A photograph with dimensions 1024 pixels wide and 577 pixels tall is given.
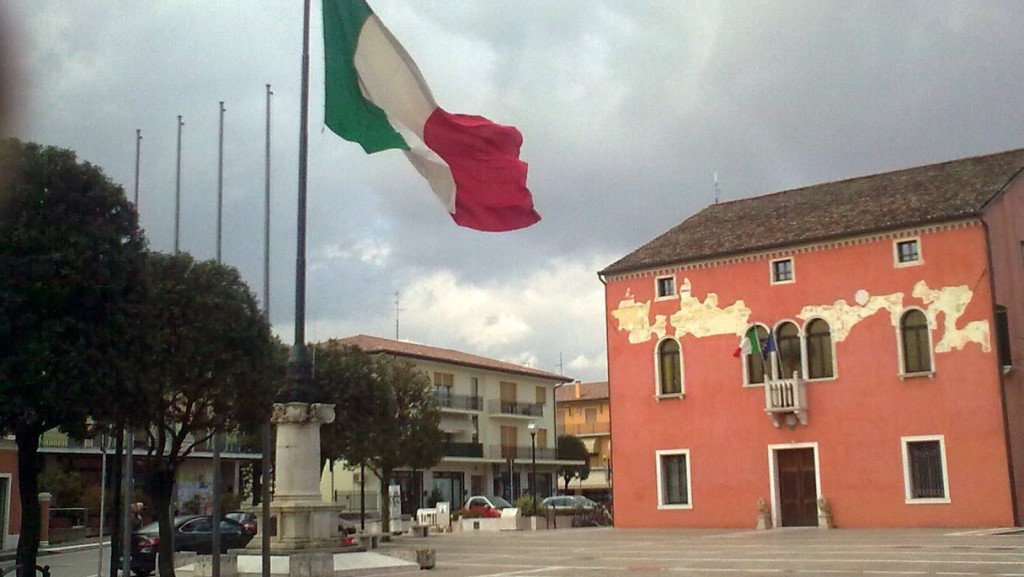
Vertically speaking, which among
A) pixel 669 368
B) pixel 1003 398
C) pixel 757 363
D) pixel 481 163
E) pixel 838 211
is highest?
pixel 838 211

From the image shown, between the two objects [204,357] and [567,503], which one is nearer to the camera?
[204,357]

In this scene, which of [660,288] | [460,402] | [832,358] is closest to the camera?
[832,358]

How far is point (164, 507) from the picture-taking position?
19953 mm

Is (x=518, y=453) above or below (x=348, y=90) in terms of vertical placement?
below

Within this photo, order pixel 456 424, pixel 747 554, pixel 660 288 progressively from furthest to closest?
pixel 456 424
pixel 660 288
pixel 747 554

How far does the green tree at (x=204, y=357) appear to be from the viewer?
19141 mm

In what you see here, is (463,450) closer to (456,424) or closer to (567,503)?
(456,424)

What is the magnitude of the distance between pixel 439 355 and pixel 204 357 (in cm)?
4896

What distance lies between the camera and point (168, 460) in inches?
822

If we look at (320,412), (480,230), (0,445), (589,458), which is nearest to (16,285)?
(320,412)

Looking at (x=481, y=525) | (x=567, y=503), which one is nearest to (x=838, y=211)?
(x=481, y=525)

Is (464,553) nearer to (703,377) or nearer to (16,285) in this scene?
(703,377)

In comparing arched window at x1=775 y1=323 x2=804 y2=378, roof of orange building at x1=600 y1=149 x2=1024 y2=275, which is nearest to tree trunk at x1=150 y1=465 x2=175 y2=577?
arched window at x1=775 y1=323 x2=804 y2=378

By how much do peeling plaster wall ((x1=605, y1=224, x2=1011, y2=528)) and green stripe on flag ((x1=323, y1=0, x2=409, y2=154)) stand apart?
80.0 feet
